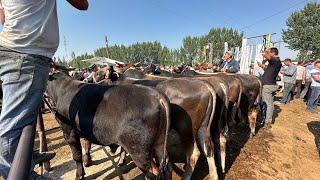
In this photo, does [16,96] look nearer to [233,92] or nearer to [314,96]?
[233,92]

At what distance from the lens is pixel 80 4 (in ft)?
7.03

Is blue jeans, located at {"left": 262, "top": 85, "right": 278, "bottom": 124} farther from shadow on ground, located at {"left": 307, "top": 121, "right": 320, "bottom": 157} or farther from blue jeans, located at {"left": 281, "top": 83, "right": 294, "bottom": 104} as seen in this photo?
blue jeans, located at {"left": 281, "top": 83, "right": 294, "bottom": 104}

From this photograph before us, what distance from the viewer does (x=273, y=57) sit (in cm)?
852

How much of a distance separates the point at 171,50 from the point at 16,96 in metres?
74.4

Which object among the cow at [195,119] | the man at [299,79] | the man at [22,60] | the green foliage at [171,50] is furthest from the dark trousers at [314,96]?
the green foliage at [171,50]

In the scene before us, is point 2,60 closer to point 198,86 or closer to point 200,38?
point 198,86

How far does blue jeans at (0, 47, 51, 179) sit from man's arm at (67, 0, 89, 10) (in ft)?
1.93

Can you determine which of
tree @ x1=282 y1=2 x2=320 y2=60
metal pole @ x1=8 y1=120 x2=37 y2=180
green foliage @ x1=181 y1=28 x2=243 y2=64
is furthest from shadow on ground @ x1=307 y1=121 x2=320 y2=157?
green foliage @ x1=181 y1=28 x2=243 y2=64

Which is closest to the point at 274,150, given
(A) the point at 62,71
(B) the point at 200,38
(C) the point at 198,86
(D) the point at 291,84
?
(C) the point at 198,86

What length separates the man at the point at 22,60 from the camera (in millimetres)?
1576

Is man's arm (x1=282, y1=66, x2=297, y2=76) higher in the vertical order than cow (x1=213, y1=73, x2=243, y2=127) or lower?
lower

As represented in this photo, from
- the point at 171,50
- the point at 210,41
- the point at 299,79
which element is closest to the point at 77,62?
the point at 171,50

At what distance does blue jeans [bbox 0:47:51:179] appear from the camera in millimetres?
1564

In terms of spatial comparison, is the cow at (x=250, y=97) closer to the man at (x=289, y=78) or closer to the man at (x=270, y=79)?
the man at (x=270, y=79)
